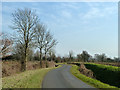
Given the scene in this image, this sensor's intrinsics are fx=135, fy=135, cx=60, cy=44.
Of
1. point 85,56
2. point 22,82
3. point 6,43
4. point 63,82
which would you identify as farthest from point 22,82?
point 85,56

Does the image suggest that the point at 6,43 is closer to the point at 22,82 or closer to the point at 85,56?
the point at 22,82

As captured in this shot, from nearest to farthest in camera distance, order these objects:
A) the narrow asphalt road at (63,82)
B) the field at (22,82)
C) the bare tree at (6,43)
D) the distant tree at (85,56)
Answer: the field at (22,82) → the narrow asphalt road at (63,82) → the bare tree at (6,43) → the distant tree at (85,56)

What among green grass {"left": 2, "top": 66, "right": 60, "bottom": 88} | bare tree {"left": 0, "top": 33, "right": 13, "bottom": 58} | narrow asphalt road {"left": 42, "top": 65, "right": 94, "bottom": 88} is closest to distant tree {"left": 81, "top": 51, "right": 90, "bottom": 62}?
bare tree {"left": 0, "top": 33, "right": 13, "bottom": 58}

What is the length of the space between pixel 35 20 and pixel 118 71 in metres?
19.7

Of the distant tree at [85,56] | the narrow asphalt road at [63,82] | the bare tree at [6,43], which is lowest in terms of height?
the distant tree at [85,56]

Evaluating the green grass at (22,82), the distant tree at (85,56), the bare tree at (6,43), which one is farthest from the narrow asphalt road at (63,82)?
the distant tree at (85,56)

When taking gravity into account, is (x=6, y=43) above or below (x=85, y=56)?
above

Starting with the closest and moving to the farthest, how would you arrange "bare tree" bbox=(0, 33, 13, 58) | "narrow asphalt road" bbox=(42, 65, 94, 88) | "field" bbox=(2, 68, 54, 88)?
1. "field" bbox=(2, 68, 54, 88)
2. "narrow asphalt road" bbox=(42, 65, 94, 88)
3. "bare tree" bbox=(0, 33, 13, 58)

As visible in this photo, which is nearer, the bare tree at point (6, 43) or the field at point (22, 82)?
the field at point (22, 82)

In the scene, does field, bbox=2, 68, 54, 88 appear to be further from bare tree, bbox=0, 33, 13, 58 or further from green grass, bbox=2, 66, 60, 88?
bare tree, bbox=0, 33, 13, 58

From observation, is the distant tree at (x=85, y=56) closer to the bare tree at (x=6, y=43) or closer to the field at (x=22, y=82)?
the bare tree at (x=6, y=43)

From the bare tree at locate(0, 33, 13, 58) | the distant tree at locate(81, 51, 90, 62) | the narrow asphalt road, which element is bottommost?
the distant tree at locate(81, 51, 90, 62)

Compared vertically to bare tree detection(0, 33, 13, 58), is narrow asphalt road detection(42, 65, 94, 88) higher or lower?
lower

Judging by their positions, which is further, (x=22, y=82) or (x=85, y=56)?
(x=85, y=56)
